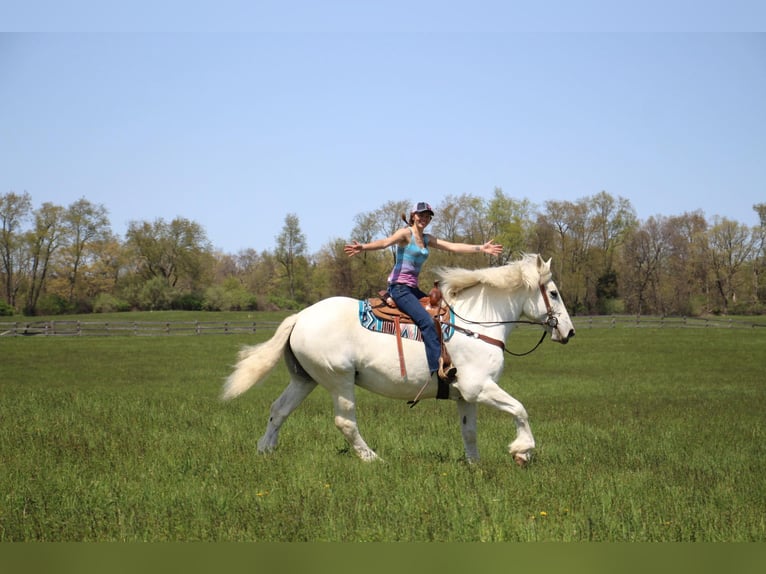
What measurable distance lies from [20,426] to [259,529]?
7.80 meters

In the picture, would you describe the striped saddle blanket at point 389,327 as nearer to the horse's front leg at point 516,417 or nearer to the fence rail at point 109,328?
the horse's front leg at point 516,417

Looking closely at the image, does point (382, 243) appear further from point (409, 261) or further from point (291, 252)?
point (291, 252)

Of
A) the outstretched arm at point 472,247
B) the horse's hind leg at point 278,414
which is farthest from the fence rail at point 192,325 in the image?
the outstretched arm at point 472,247

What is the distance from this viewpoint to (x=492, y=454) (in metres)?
10.5

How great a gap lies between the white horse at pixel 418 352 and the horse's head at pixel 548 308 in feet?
0.04

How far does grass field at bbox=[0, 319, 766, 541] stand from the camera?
21.0 feet

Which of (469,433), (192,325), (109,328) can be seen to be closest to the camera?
(469,433)

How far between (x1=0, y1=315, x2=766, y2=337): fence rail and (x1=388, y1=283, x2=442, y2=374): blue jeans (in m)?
55.0

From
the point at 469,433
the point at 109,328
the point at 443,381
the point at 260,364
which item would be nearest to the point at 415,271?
the point at 443,381

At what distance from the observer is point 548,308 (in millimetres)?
10398

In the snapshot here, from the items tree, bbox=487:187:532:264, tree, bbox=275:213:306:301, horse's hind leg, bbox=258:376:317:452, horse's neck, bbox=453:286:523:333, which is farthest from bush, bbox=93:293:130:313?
horse's neck, bbox=453:286:523:333

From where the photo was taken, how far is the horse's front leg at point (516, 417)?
30.0 ft

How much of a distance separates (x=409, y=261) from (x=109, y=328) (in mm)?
59076

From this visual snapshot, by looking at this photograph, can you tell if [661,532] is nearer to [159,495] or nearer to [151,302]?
[159,495]
